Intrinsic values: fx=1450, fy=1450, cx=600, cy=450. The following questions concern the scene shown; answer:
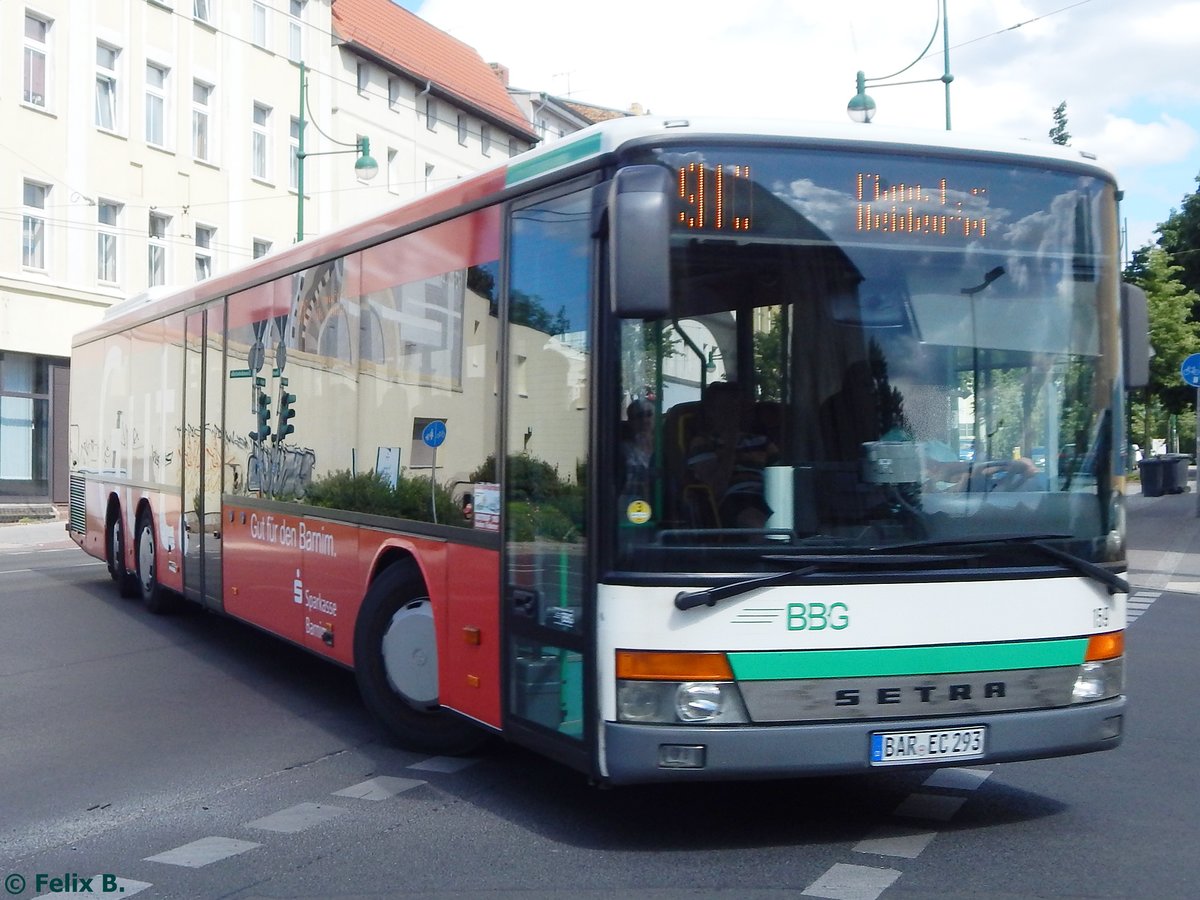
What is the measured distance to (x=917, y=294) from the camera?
566 centimetres

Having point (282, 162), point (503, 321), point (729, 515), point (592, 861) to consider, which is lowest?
point (592, 861)

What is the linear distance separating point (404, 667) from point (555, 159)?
9.62ft

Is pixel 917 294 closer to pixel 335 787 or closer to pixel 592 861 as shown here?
pixel 592 861

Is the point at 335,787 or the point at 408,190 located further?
the point at 408,190

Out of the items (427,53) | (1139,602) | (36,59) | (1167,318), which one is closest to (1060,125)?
(1167,318)

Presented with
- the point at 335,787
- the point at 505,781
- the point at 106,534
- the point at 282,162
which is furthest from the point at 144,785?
the point at 282,162

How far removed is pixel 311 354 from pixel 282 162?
1262 inches

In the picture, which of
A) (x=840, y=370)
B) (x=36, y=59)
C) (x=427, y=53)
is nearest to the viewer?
(x=840, y=370)

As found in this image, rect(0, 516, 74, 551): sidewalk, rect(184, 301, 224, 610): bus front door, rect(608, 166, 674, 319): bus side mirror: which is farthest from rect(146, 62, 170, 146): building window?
rect(608, 166, 674, 319): bus side mirror

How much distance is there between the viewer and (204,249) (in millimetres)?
36531

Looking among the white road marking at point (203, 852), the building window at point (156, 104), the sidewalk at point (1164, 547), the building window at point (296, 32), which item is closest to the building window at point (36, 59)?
the building window at point (156, 104)

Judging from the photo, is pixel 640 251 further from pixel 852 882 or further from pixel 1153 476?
pixel 1153 476

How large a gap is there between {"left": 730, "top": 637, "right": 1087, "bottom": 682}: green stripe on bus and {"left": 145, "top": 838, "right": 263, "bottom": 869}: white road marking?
2.18 metres

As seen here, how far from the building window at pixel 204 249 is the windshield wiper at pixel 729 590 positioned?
3306cm
